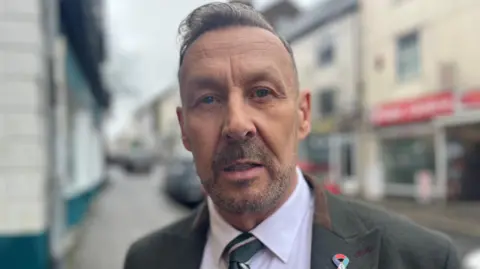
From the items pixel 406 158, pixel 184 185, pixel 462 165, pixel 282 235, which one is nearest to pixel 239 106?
pixel 282 235

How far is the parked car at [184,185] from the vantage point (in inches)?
526

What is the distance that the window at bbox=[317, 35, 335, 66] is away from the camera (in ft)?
63.3

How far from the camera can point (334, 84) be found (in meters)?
19.2

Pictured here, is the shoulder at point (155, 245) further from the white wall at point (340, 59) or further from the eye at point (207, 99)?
the white wall at point (340, 59)

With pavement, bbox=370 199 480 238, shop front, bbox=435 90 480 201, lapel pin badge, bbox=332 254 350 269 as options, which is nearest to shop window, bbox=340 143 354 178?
pavement, bbox=370 199 480 238

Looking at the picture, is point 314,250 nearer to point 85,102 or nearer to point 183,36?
point 183,36

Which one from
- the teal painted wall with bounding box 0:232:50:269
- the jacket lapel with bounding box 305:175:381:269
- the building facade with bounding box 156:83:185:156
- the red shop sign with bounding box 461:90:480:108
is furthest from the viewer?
the red shop sign with bounding box 461:90:480:108

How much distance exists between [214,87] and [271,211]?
32cm

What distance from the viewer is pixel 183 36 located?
1.17 m

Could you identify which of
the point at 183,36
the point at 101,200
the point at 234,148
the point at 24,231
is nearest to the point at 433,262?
the point at 234,148

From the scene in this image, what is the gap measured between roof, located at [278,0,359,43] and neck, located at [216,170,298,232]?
1662 centimetres

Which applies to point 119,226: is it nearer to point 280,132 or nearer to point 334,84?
point 280,132

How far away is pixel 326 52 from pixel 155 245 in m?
18.8

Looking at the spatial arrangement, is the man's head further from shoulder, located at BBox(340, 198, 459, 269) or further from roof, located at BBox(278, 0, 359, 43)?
roof, located at BBox(278, 0, 359, 43)
